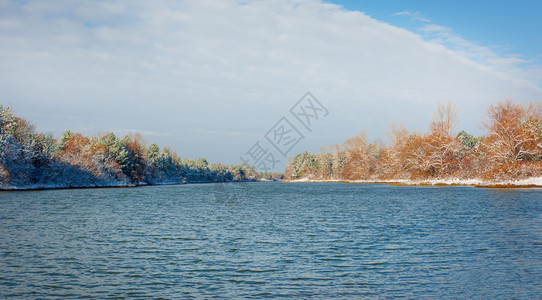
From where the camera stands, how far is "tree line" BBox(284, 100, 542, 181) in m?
66.1

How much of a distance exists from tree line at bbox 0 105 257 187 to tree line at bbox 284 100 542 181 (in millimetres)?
75666

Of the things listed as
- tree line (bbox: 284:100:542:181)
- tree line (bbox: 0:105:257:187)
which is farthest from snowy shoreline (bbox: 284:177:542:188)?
tree line (bbox: 0:105:257:187)

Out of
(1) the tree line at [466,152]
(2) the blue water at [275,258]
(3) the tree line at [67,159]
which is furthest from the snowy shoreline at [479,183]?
(3) the tree line at [67,159]

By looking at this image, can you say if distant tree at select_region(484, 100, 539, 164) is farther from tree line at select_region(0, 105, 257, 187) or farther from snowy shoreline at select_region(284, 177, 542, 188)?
tree line at select_region(0, 105, 257, 187)

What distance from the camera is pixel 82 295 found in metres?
11.7

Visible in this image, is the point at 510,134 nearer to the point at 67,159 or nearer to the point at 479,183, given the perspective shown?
the point at 479,183

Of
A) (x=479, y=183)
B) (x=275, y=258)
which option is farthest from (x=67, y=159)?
(x=479, y=183)

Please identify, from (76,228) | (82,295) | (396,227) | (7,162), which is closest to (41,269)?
(82,295)

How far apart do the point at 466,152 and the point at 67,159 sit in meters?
90.2

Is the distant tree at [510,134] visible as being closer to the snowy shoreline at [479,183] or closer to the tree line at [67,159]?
the snowy shoreline at [479,183]

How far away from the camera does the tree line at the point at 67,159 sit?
2657 inches

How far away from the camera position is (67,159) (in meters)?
84.9

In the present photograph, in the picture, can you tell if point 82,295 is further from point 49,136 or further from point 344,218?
point 49,136

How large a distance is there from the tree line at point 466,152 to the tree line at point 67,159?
7567cm
